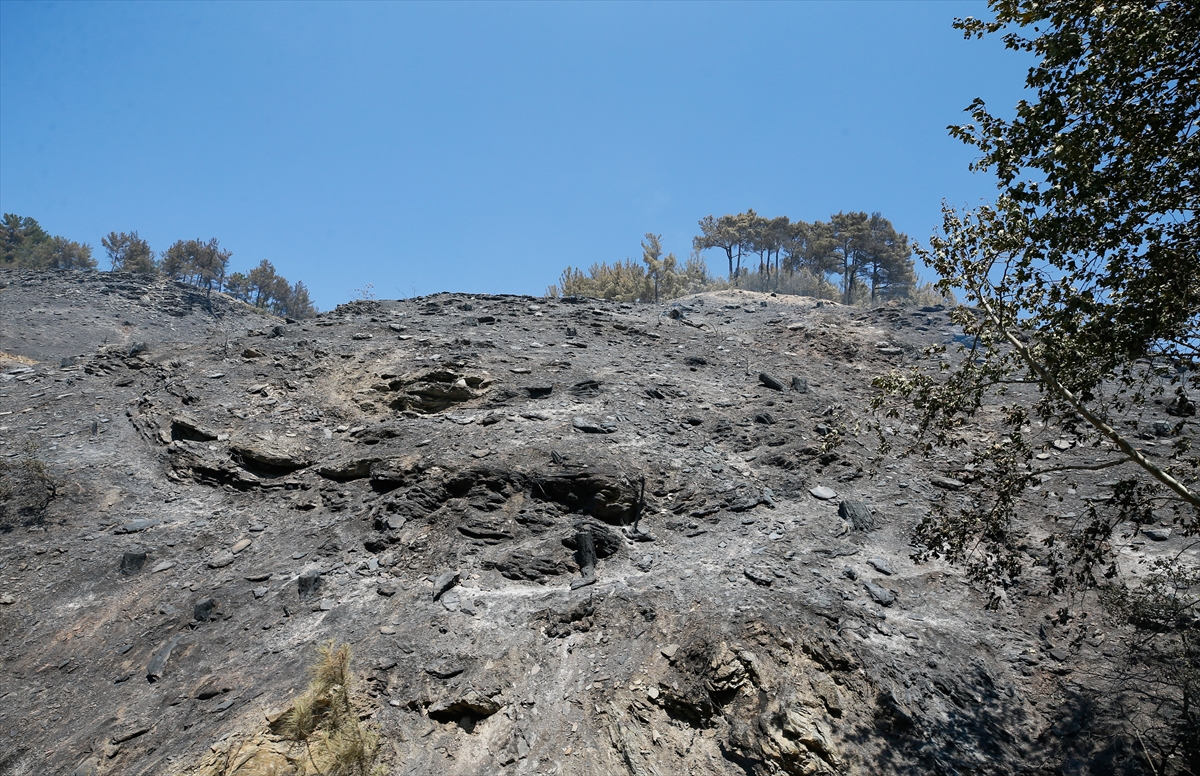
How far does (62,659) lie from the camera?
7328 millimetres

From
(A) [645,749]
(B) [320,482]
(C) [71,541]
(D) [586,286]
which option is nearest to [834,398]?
(A) [645,749]

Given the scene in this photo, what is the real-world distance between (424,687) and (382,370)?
8868 millimetres

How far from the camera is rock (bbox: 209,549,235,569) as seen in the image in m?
8.73

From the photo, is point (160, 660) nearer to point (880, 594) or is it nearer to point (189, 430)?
point (189, 430)

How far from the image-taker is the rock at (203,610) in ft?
25.5

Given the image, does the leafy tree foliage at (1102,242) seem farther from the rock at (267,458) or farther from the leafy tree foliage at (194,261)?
the leafy tree foliage at (194,261)

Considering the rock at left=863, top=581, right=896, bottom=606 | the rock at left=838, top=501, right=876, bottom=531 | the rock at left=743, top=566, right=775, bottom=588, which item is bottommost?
the rock at left=863, top=581, right=896, bottom=606

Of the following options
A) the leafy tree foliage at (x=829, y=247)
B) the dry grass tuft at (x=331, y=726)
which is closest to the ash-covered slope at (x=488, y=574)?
the dry grass tuft at (x=331, y=726)

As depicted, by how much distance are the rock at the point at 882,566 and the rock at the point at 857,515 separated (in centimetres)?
77

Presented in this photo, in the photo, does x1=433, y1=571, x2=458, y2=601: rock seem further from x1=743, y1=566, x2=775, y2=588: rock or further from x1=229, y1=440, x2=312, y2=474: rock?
x1=229, y1=440, x2=312, y2=474: rock

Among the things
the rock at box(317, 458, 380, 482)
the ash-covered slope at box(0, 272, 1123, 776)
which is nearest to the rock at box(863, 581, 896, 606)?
the ash-covered slope at box(0, 272, 1123, 776)

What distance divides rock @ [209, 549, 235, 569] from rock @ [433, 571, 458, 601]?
3389mm

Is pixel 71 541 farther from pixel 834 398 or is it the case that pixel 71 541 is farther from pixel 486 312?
pixel 834 398

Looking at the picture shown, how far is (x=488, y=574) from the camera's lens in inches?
328
